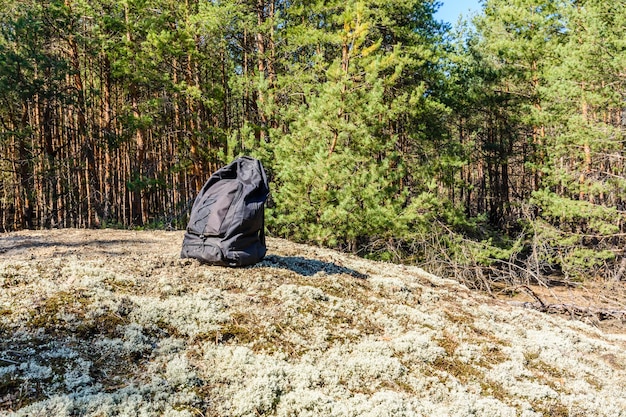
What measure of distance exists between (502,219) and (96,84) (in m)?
21.3

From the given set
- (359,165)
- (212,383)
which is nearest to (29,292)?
(212,383)

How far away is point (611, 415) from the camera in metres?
3.26

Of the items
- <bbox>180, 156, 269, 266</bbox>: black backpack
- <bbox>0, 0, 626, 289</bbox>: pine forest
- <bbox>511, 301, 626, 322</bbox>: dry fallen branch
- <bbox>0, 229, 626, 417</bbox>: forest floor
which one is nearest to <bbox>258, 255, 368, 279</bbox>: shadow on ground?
<bbox>0, 229, 626, 417</bbox>: forest floor

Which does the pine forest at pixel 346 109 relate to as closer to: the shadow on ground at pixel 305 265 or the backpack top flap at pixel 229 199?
the shadow on ground at pixel 305 265

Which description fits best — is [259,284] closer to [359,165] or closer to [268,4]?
[359,165]

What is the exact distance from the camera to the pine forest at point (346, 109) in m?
9.86

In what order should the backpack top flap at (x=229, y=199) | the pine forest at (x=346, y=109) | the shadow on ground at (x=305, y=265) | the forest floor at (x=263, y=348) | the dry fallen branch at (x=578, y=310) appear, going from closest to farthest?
the forest floor at (x=263, y=348), the backpack top flap at (x=229, y=199), the shadow on ground at (x=305, y=265), the dry fallen branch at (x=578, y=310), the pine forest at (x=346, y=109)

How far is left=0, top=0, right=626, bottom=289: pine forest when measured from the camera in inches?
388

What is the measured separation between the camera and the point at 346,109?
9.77 m

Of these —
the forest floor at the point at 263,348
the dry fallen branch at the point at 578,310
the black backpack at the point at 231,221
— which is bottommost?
the dry fallen branch at the point at 578,310

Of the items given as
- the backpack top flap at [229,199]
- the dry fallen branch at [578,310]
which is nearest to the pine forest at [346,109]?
the dry fallen branch at [578,310]

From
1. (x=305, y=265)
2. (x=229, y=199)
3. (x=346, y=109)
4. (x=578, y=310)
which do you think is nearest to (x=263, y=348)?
(x=229, y=199)

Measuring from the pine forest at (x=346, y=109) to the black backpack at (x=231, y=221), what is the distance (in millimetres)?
4416

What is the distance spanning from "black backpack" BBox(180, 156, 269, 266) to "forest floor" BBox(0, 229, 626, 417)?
0.64 ft
